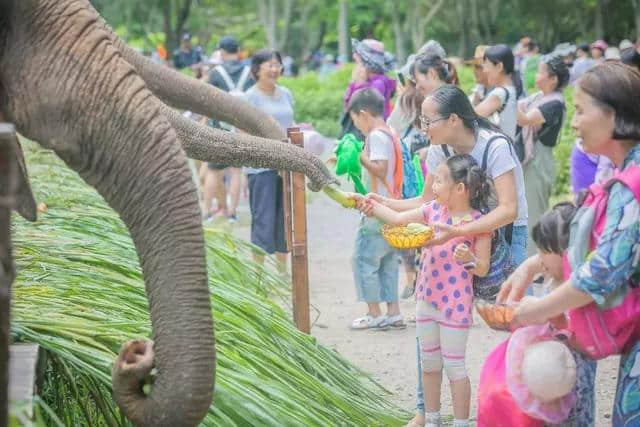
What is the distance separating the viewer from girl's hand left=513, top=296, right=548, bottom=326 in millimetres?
4172

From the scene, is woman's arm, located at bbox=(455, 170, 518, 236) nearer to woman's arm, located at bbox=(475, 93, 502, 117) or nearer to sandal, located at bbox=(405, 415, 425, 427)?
sandal, located at bbox=(405, 415, 425, 427)

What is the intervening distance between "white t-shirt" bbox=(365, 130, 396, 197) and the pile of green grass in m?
1.50

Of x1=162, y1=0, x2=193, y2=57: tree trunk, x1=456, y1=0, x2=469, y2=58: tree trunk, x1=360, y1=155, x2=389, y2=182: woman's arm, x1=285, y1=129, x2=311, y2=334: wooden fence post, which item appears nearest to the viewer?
x1=285, y1=129, x2=311, y2=334: wooden fence post

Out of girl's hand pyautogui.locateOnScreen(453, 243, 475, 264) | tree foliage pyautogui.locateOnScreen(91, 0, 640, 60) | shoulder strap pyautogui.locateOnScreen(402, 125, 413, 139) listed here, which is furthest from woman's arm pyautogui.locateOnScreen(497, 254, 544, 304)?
tree foliage pyautogui.locateOnScreen(91, 0, 640, 60)

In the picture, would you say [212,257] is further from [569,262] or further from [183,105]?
[569,262]

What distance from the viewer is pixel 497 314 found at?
14.5 ft

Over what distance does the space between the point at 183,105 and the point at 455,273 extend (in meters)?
1.69

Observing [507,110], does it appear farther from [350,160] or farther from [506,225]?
[506,225]

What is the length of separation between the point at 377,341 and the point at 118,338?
13.3ft

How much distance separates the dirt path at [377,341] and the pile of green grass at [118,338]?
59 centimetres

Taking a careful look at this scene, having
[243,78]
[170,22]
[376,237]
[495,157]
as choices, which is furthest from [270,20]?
[495,157]

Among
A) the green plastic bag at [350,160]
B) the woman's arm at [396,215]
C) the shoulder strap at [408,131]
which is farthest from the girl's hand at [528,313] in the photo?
the shoulder strap at [408,131]

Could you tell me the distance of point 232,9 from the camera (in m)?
69.2

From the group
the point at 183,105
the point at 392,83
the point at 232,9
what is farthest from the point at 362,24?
the point at 183,105
